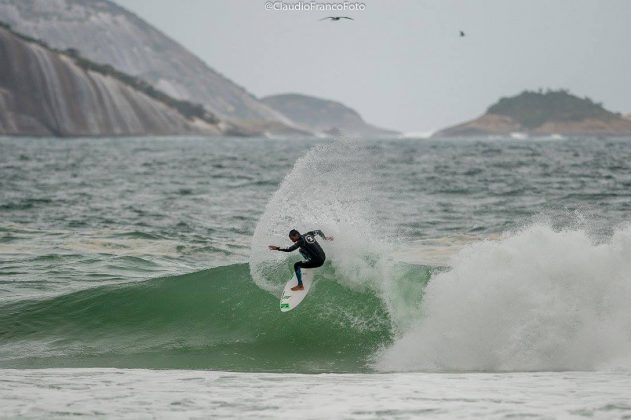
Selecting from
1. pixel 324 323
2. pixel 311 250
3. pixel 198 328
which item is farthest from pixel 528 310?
pixel 198 328

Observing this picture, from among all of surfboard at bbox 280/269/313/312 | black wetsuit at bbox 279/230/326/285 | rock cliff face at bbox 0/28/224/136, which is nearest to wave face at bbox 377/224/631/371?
black wetsuit at bbox 279/230/326/285

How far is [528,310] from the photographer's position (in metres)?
12.2

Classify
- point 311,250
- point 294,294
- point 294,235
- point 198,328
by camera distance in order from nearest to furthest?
point 294,235 → point 311,250 → point 294,294 → point 198,328

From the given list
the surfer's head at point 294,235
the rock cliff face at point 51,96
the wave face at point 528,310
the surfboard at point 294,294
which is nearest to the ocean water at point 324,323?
the wave face at point 528,310

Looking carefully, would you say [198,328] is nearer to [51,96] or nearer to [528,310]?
[528,310]

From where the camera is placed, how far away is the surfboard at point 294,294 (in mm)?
13703

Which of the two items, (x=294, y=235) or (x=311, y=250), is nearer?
(x=294, y=235)

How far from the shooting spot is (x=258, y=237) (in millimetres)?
15547

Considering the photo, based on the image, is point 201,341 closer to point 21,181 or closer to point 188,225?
point 188,225

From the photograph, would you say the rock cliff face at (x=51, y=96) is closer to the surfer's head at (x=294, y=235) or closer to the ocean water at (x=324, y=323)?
the ocean water at (x=324, y=323)

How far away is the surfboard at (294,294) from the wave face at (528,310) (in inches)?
73.7

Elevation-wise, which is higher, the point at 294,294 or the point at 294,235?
the point at 294,235

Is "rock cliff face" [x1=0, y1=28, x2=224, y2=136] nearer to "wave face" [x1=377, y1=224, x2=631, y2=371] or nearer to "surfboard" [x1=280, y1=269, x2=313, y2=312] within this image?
"surfboard" [x1=280, y1=269, x2=313, y2=312]

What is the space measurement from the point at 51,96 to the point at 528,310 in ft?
489
